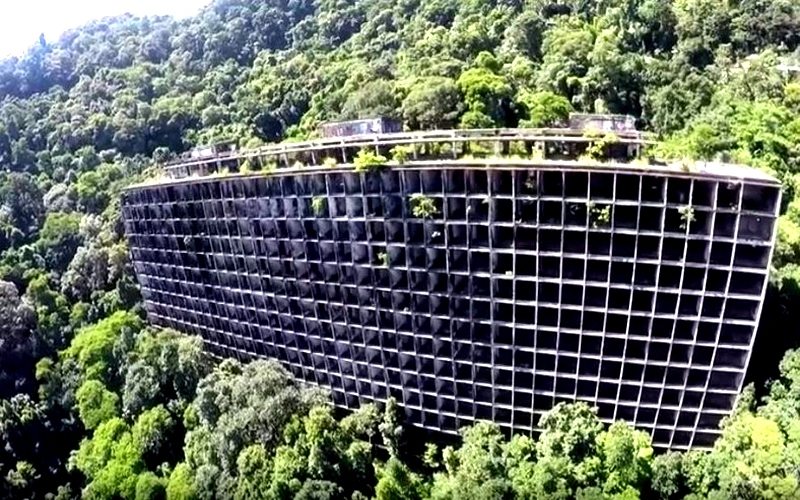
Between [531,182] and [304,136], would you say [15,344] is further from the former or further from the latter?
[531,182]

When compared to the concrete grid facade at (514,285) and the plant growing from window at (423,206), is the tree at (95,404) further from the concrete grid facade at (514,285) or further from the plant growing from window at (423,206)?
the plant growing from window at (423,206)

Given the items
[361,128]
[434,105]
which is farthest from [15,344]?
[434,105]

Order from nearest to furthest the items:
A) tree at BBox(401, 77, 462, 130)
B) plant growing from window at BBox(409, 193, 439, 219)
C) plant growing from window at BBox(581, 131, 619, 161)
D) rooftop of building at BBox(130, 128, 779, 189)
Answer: rooftop of building at BBox(130, 128, 779, 189) < plant growing from window at BBox(581, 131, 619, 161) < plant growing from window at BBox(409, 193, 439, 219) < tree at BBox(401, 77, 462, 130)

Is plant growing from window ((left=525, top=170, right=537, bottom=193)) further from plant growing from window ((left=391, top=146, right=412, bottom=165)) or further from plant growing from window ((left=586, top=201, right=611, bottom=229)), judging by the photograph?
plant growing from window ((left=391, top=146, right=412, bottom=165))

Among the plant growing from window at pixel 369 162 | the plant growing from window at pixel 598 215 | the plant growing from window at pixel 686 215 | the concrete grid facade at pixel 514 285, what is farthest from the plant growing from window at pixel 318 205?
the plant growing from window at pixel 686 215

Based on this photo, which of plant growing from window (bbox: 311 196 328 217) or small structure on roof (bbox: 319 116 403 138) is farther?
small structure on roof (bbox: 319 116 403 138)

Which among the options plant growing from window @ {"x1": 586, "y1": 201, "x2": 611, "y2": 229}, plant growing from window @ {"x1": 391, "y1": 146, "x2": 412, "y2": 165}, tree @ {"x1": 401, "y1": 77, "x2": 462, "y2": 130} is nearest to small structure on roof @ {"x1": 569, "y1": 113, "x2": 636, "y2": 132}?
plant growing from window @ {"x1": 586, "y1": 201, "x2": 611, "y2": 229}
